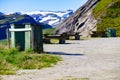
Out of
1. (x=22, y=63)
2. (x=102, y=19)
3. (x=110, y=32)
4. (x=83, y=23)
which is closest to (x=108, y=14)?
(x=102, y=19)

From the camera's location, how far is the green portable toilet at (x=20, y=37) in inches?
1101

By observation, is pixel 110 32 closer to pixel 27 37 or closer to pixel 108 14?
pixel 108 14

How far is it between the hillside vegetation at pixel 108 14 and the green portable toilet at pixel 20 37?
70.9 meters

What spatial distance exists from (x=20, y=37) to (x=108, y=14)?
8073 centimetres

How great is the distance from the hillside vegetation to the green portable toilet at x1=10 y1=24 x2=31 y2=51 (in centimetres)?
7093

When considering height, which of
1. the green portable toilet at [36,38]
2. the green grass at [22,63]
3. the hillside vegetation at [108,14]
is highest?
the hillside vegetation at [108,14]

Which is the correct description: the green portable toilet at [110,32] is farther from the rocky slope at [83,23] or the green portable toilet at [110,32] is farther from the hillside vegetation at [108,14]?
the hillside vegetation at [108,14]

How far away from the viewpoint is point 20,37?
2877cm

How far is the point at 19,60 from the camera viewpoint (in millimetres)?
20344

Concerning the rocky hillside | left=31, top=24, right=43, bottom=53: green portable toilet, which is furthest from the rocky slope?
left=31, top=24, right=43, bottom=53: green portable toilet

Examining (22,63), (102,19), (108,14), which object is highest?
(108,14)

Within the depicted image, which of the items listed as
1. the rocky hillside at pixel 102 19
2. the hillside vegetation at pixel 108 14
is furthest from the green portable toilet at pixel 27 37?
the hillside vegetation at pixel 108 14

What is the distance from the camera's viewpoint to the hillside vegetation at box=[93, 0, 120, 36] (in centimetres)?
10225

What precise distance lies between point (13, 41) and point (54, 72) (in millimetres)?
12117
